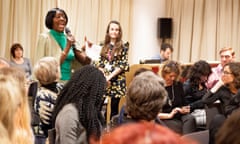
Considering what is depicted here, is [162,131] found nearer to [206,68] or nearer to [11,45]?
[206,68]

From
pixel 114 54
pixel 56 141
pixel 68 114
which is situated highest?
pixel 114 54

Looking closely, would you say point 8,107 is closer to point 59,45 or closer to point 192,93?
point 59,45

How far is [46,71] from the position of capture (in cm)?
324

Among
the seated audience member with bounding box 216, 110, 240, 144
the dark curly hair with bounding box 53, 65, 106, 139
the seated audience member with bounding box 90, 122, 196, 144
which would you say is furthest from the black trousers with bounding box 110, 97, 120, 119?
the seated audience member with bounding box 90, 122, 196, 144

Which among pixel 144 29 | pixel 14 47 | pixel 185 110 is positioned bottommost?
pixel 185 110

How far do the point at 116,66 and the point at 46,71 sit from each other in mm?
1487

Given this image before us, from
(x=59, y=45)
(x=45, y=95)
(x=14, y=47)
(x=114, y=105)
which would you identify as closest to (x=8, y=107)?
(x=45, y=95)

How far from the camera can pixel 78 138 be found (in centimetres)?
272

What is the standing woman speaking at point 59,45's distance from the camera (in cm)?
401

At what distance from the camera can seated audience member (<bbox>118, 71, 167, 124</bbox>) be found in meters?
2.68

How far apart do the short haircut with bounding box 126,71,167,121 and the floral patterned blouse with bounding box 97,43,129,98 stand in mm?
1874

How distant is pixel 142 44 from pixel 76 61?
4908 millimetres

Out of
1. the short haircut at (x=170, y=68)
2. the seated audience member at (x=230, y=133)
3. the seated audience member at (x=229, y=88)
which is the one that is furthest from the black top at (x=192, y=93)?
the seated audience member at (x=230, y=133)

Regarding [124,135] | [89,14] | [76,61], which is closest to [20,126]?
[124,135]
